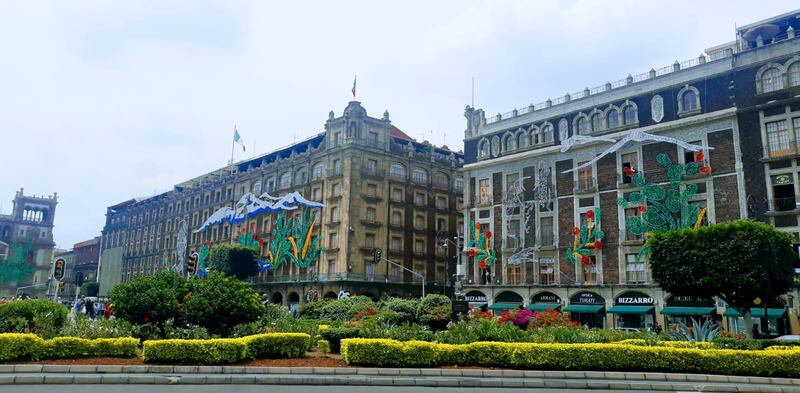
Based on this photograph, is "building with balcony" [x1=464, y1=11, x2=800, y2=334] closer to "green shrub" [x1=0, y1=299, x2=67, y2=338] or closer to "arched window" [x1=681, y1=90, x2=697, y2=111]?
"arched window" [x1=681, y1=90, x2=697, y2=111]

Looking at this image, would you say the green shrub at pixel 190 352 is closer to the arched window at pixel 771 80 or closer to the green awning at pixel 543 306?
the green awning at pixel 543 306

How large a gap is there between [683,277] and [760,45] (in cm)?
1864

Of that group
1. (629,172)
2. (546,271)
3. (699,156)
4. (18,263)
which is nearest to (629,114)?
(629,172)

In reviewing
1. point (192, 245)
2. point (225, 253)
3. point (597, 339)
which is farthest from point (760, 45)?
point (192, 245)

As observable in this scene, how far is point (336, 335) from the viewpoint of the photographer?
21656mm

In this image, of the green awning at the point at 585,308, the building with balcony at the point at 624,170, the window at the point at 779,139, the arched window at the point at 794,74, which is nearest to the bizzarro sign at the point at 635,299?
the building with balcony at the point at 624,170

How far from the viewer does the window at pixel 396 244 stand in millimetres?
65688

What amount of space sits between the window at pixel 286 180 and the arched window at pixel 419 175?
14728mm

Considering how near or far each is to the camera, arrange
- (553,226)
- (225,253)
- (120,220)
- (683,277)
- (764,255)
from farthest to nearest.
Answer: (120,220) → (225,253) → (553,226) → (683,277) → (764,255)

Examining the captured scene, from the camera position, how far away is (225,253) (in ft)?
223

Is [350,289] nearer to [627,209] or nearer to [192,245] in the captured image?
[627,209]

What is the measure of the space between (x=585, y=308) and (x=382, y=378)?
1277 inches

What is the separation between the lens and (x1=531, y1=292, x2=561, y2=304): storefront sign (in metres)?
48.3

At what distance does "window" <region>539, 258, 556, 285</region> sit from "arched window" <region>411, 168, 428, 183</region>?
22.9 m
